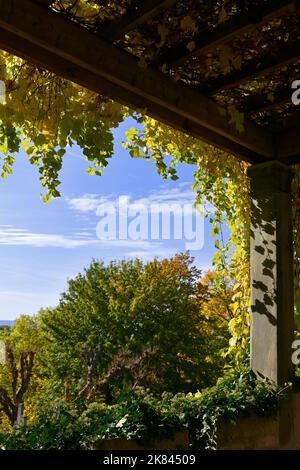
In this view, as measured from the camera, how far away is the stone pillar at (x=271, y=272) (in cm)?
318

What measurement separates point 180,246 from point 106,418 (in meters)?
22.3

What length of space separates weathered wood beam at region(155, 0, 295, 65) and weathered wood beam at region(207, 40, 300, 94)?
0.38 m

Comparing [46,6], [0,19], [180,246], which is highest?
[180,246]

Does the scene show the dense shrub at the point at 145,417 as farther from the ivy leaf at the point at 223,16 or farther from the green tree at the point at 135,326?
the green tree at the point at 135,326

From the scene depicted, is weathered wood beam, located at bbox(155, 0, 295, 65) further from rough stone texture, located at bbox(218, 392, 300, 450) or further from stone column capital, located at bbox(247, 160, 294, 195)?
rough stone texture, located at bbox(218, 392, 300, 450)

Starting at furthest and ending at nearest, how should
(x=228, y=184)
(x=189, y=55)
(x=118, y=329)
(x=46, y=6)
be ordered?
1. (x=118, y=329)
2. (x=228, y=184)
3. (x=189, y=55)
4. (x=46, y=6)

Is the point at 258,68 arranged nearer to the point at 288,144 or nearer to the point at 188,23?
the point at 188,23

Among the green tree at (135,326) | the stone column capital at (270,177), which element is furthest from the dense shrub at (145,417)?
the green tree at (135,326)

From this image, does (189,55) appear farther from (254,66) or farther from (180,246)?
(180,246)

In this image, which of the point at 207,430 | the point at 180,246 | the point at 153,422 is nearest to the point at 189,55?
Result: the point at 153,422

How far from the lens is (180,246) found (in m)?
24.5

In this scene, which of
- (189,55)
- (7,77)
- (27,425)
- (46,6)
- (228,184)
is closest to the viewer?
(46,6)

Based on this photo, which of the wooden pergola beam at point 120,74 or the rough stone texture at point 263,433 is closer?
the wooden pergola beam at point 120,74

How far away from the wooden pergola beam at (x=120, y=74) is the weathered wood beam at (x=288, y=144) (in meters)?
0.13
